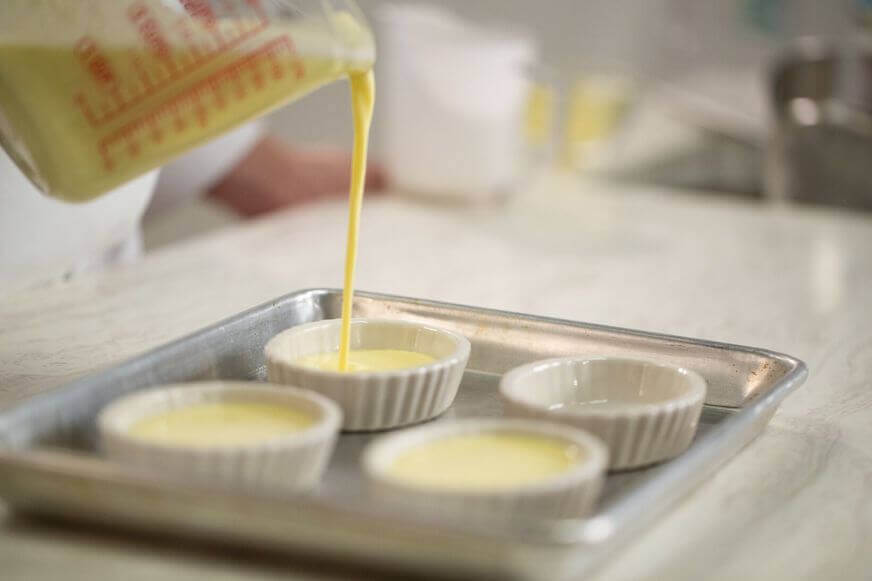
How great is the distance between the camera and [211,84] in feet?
2.12

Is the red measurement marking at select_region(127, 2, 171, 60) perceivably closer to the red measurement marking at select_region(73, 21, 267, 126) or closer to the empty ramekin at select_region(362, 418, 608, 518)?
the red measurement marking at select_region(73, 21, 267, 126)

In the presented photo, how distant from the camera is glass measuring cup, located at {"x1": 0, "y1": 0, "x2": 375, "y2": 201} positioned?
2.10ft

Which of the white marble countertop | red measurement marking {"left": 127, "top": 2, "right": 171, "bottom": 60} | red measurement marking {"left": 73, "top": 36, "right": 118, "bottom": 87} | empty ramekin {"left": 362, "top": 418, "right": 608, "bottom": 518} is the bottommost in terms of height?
the white marble countertop

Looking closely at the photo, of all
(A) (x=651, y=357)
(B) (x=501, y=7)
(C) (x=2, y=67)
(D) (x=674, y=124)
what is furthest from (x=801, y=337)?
(B) (x=501, y=7)

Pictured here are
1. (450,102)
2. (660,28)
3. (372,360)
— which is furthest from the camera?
(660,28)

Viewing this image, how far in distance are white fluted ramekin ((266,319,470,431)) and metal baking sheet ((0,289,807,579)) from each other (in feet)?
0.04

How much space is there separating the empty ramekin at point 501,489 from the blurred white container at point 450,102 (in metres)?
0.93

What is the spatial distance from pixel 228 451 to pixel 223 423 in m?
0.07

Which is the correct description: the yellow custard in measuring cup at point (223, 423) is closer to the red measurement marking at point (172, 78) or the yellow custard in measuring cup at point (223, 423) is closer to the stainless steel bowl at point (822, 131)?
the red measurement marking at point (172, 78)

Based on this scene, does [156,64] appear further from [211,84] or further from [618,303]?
[618,303]

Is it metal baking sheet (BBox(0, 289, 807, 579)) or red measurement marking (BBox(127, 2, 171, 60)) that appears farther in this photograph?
red measurement marking (BBox(127, 2, 171, 60))

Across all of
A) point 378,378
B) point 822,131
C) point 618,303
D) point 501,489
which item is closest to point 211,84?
point 378,378

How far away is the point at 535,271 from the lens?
3.69 feet

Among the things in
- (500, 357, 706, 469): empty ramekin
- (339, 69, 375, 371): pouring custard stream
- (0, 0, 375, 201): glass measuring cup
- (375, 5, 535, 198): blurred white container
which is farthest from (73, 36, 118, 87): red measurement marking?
(375, 5, 535, 198): blurred white container
